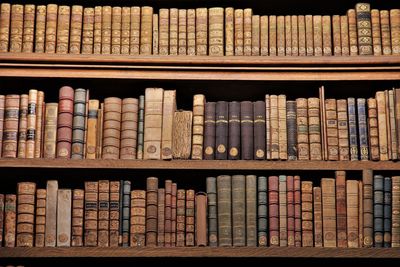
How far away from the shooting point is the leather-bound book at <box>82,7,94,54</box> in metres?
2.57

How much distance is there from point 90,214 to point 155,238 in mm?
218

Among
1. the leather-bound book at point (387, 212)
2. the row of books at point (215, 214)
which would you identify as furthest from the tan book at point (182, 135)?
the leather-bound book at point (387, 212)

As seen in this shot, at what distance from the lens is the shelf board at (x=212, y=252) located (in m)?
2.40

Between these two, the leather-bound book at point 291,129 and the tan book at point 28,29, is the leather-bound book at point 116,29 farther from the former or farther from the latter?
the leather-bound book at point 291,129

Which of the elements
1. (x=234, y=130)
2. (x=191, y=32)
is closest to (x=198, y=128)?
(x=234, y=130)

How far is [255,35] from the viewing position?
102 inches

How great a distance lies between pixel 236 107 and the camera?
2.58 m

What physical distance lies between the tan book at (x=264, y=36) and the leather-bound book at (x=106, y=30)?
50cm

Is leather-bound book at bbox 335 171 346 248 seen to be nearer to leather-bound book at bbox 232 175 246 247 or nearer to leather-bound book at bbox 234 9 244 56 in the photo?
leather-bound book at bbox 232 175 246 247

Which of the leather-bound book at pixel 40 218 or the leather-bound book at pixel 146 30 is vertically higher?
the leather-bound book at pixel 146 30

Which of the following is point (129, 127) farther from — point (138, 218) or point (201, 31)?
point (201, 31)

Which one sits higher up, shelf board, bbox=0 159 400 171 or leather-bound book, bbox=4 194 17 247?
shelf board, bbox=0 159 400 171

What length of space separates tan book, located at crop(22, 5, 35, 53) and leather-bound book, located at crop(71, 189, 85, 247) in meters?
0.50

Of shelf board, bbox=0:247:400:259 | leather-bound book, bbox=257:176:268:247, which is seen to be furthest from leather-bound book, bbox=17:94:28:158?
leather-bound book, bbox=257:176:268:247
